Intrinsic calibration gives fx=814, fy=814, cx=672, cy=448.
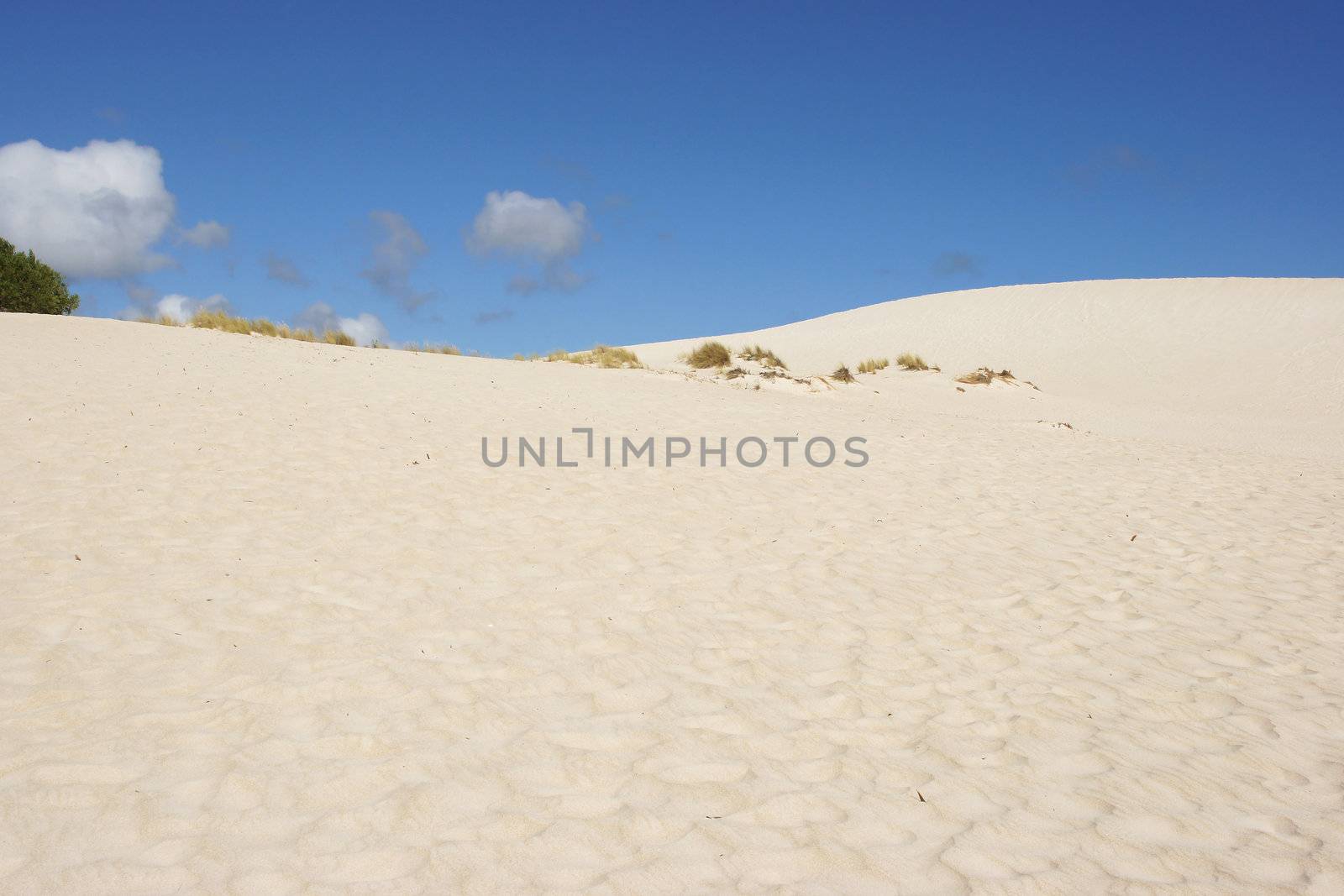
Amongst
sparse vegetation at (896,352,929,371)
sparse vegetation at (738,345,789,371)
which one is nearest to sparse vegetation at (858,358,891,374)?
sparse vegetation at (896,352,929,371)

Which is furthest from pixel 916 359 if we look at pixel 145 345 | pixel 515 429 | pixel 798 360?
pixel 145 345

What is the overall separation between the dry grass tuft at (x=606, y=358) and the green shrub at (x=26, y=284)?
1724 centimetres

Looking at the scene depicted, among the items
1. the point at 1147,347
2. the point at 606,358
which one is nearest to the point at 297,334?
the point at 606,358

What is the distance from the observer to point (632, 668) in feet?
14.9

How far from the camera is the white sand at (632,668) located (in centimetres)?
297

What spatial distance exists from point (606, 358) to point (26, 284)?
19322 millimetres

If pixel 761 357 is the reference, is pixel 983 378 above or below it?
below

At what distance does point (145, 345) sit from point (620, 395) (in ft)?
28.7

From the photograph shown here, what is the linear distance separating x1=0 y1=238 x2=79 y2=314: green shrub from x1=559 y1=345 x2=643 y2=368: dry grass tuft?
679 inches

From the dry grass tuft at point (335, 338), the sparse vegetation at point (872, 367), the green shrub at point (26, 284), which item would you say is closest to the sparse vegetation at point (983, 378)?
the sparse vegetation at point (872, 367)

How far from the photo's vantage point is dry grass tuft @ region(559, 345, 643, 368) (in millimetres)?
23141

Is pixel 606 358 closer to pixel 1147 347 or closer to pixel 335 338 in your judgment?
pixel 335 338

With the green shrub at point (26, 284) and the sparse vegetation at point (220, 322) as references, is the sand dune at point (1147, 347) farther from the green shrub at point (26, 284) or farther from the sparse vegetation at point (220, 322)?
the green shrub at point (26, 284)

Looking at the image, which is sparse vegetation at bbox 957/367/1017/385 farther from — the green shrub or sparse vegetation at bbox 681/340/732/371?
the green shrub
